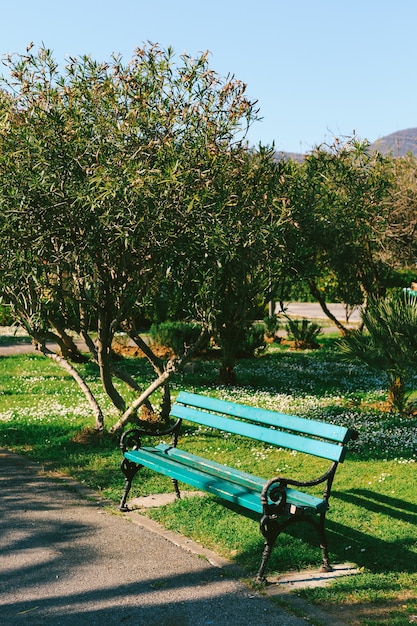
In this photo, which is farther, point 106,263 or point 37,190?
point 106,263

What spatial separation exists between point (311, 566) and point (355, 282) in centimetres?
1187

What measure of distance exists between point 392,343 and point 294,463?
3087mm

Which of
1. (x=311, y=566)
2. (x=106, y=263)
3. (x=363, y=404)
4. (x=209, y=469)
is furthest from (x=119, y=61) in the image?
(x=363, y=404)

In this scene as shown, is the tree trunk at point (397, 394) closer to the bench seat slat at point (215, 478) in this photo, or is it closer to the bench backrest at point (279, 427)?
the bench backrest at point (279, 427)

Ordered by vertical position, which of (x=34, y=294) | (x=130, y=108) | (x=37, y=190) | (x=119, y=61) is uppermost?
(x=119, y=61)

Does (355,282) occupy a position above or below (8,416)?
above

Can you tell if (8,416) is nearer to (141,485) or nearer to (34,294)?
(34,294)

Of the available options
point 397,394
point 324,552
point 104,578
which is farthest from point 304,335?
point 104,578

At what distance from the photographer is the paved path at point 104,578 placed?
14.4ft

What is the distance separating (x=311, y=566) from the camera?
524cm

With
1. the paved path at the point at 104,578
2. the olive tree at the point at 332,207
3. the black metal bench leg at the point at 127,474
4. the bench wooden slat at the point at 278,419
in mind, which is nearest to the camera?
the paved path at the point at 104,578

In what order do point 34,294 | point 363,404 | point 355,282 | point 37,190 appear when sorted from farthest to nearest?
point 355,282
point 363,404
point 34,294
point 37,190

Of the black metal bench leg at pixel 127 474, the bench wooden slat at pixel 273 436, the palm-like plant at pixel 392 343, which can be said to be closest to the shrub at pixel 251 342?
the palm-like plant at pixel 392 343

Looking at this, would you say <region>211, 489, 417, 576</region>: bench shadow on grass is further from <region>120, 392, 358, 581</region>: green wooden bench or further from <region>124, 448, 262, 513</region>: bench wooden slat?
<region>124, 448, 262, 513</region>: bench wooden slat
